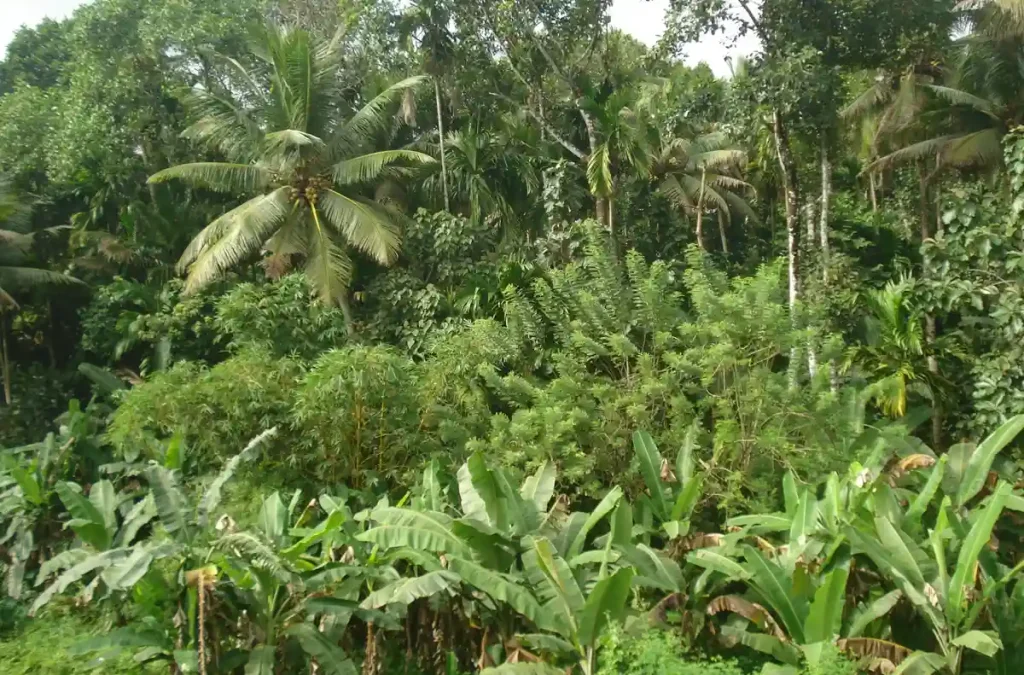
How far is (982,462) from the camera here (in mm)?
6383

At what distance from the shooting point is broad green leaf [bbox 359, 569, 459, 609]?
5066mm

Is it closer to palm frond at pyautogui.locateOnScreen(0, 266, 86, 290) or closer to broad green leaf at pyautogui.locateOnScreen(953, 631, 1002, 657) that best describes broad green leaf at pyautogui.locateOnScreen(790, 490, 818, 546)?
broad green leaf at pyautogui.locateOnScreen(953, 631, 1002, 657)

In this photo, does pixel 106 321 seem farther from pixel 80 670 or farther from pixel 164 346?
pixel 80 670

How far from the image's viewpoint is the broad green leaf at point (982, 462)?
249 inches

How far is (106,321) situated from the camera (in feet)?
46.1

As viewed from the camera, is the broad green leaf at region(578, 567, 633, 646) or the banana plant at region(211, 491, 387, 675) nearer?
the broad green leaf at region(578, 567, 633, 646)

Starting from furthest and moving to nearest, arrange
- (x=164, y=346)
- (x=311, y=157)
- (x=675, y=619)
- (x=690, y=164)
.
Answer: (x=690, y=164), (x=311, y=157), (x=164, y=346), (x=675, y=619)

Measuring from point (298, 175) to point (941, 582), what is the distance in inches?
425

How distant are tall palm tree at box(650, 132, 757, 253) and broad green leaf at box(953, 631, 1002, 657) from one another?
13.1 meters

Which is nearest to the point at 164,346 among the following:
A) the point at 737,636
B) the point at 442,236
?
the point at 442,236

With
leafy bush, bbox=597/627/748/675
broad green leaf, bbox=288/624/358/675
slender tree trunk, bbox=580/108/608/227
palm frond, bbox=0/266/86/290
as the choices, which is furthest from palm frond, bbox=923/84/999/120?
palm frond, bbox=0/266/86/290

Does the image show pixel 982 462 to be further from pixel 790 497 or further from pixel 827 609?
pixel 827 609

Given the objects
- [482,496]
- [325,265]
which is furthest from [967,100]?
[482,496]

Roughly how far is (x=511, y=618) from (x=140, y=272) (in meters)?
12.8
